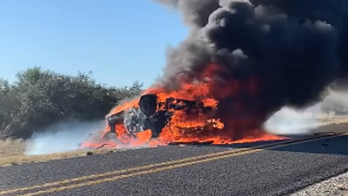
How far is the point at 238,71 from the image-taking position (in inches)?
683

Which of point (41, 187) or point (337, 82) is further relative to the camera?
point (337, 82)

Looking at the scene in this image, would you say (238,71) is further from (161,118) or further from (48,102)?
(48,102)

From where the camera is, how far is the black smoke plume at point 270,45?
17.6 metres

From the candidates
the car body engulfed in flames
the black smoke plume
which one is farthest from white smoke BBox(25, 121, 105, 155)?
the black smoke plume

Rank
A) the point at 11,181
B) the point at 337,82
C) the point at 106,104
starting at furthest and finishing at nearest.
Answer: the point at 106,104 → the point at 337,82 → the point at 11,181

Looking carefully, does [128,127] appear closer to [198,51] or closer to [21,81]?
[198,51]

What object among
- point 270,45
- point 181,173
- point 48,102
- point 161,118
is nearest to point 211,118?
point 161,118

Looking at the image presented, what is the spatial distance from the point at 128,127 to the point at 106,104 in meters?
14.8

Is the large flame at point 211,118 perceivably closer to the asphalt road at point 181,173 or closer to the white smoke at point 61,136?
the white smoke at point 61,136

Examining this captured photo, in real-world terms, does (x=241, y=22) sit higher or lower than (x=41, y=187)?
higher

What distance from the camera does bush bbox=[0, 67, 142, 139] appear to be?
2691 cm

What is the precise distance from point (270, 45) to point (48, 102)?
15.0m

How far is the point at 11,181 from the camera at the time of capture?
7.39 metres

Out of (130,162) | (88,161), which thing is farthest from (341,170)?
(88,161)
